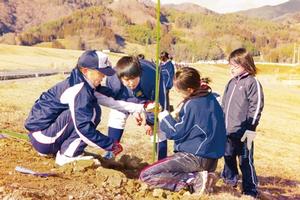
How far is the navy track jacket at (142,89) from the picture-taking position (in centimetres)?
719

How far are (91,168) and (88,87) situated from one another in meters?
1.02

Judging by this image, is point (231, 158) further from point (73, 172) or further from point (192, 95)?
point (73, 172)

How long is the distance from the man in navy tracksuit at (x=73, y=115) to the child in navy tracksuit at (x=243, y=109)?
6.81ft

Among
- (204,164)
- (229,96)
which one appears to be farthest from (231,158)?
(204,164)

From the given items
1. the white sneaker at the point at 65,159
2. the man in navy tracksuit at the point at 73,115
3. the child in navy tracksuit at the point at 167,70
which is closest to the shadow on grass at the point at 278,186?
the child in navy tracksuit at the point at 167,70

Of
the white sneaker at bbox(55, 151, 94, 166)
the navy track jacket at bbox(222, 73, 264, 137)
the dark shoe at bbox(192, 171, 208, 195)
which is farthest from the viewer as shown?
the navy track jacket at bbox(222, 73, 264, 137)

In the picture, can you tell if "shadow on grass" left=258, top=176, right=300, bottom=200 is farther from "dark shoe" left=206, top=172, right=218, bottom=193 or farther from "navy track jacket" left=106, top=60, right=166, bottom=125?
"navy track jacket" left=106, top=60, right=166, bottom=125

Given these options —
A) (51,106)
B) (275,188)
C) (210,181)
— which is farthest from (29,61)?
(210,181)

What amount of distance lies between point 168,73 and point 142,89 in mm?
1669

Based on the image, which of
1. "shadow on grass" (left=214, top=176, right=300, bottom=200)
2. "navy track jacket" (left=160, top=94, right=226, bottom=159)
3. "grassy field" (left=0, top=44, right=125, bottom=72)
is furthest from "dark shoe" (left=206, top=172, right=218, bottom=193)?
"grassy field" (left=0, top=44, right=125, bottom=72)

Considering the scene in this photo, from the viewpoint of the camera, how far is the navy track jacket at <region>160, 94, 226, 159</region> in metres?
5.92

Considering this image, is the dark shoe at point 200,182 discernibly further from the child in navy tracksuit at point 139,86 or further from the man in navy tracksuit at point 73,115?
the child in navy tracksuit at point 139,86

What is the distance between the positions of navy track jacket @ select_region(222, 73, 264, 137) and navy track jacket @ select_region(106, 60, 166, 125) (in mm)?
1037

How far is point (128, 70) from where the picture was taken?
671 centimetres
